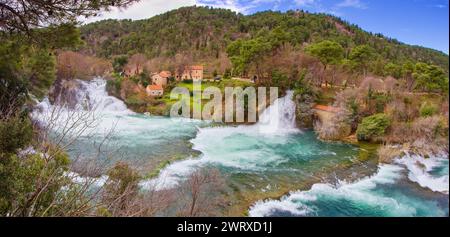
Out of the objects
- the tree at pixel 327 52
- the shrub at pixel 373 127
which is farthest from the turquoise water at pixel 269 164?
the tree at pixel 327 52

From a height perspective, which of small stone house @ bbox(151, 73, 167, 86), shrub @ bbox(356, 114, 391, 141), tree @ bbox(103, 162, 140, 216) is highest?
small stone house @ bbox(151, 73, 167, 86)

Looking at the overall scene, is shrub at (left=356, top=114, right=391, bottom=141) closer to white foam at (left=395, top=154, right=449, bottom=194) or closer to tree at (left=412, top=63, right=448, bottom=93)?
white foam at (left=395, top=154, right=449, bottom=194)

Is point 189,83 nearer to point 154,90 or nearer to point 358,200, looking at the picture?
point 154,90

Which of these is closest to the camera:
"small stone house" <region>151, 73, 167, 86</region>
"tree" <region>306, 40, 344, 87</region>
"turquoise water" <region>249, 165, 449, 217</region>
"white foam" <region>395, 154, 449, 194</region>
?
"white foam" <region>395, 154, 449, 194</region>

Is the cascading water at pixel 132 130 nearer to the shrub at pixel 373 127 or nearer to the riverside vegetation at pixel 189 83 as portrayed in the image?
the riverside vegetation at pixel 189 83

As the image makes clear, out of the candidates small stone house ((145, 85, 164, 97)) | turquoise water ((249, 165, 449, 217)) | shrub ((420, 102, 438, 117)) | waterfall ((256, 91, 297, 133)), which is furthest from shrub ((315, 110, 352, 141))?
shrub ((420, 102, 438, 117))

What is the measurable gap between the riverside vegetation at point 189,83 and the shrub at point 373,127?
0.03 m

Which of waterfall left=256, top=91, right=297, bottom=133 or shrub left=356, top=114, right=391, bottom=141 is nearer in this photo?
shrub left=356, top=114, right=391, bottom=141

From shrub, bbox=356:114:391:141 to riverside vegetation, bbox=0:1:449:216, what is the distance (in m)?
0.03

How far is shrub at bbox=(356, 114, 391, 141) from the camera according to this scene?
9.59 m

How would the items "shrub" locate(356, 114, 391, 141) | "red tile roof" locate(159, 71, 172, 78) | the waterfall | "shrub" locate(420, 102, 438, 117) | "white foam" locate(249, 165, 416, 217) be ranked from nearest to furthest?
"shrub" locate(420, 102, 438, 117) < "white foam" locate(249, 165, 416, 217) < "red tile roof" locate(159, 71, 172, 78) < "shrub" locate(356, 114, 391, 141) < the waterfall

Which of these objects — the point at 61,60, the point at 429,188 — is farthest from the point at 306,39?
the point at 61,60

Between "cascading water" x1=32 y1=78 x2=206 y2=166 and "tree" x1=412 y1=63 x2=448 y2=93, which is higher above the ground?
"tree" x1=412 y1=63 x2=448 y2=93

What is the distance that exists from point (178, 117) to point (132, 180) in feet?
26.1
